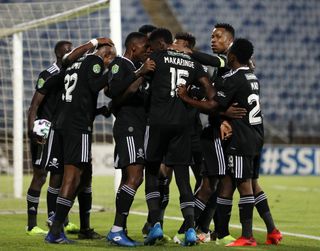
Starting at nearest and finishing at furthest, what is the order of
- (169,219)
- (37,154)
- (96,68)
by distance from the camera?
1. (96,68)
2. (37,154)
3. (169,219)

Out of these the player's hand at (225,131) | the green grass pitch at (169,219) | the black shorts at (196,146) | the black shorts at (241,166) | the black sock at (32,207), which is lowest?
the green grass pitch at (169,219)

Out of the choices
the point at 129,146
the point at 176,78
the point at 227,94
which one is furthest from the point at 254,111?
the point at 129,146

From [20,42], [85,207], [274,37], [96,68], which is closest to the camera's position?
[96,68]

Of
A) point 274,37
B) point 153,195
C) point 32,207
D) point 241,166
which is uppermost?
point 274,37

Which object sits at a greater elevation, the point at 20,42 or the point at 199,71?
the point at 20,42

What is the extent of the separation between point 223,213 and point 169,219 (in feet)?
9.13

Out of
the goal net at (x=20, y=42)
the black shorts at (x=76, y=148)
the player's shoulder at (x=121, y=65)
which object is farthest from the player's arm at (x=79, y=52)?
the goal net at (x=20, y=42)

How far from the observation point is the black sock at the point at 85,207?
8.13 m

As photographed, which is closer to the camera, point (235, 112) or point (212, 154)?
point (235, 112)

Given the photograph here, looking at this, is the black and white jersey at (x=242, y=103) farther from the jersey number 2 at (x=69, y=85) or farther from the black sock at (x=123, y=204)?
the jersey number 2 at (x=69, y=85)

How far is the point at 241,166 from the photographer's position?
24.4 ft

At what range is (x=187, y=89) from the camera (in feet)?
24.4

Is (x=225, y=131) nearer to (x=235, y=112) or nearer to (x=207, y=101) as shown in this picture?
(x=235, y=112)

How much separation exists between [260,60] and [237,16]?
1.91 m
